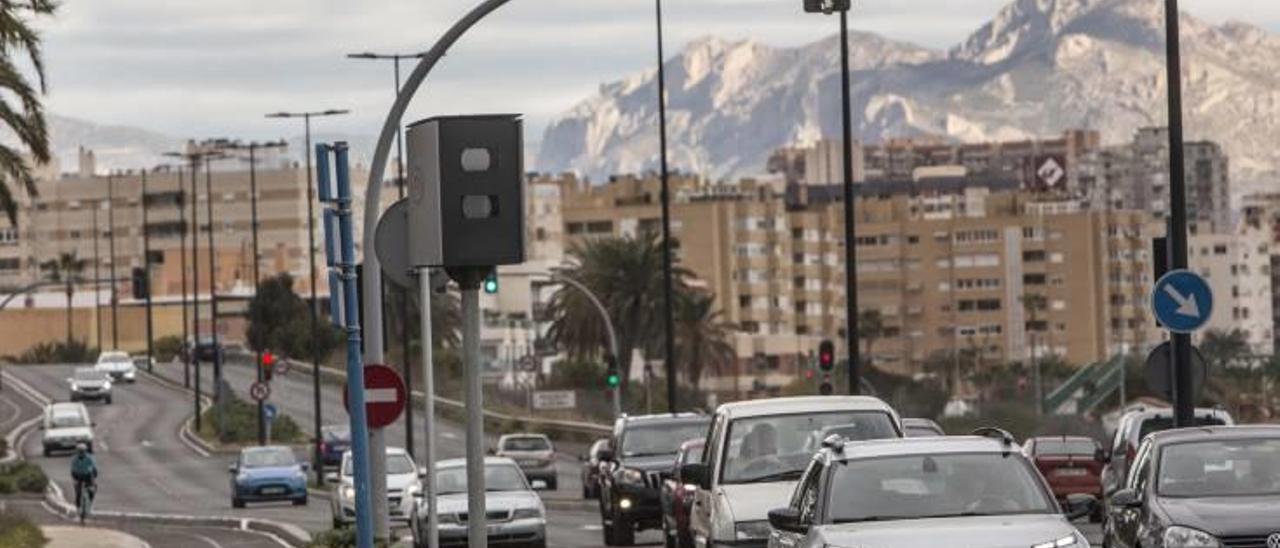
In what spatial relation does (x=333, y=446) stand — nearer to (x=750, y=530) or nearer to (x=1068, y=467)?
(x=1068, y=467)

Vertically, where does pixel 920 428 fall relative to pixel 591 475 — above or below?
above

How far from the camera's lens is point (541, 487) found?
244 feet

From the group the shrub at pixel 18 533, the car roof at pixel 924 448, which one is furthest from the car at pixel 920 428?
the car roof at pixel 924 448

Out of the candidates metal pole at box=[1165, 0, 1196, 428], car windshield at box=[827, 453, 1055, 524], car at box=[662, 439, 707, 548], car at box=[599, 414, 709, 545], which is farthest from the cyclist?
car windshield at box=[827, 453, 1055, 524]

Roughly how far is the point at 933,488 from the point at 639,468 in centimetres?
2038

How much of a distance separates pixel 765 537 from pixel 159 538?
28.3m

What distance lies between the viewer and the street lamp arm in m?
27.7

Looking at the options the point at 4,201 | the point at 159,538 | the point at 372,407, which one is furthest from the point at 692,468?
the point at 159,538

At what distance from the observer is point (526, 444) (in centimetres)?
7606

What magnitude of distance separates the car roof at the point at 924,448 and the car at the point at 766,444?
20.4 feet

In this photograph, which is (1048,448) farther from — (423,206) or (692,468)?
(423,206)

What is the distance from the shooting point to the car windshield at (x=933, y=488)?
18062 millimetres

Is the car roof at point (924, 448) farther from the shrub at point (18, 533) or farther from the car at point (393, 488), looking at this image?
the car at point (393, 488)

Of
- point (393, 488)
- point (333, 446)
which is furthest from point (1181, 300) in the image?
point (333, 446)
